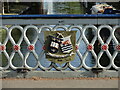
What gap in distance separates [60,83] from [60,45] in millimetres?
967

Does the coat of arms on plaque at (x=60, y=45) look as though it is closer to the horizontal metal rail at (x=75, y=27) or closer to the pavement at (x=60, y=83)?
the horizontal metal rail at (x=75, y=27)

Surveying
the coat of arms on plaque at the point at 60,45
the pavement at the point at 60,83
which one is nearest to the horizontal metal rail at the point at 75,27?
the coat of arms on plaque at the point at 60,45

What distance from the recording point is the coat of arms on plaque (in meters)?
6.81

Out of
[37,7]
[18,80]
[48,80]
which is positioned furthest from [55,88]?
[37,7]

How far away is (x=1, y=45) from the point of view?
7.06 m

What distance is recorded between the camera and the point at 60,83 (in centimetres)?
663

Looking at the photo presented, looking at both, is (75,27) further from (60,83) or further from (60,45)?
(60,83)

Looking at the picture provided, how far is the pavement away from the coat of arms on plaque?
1.84ft

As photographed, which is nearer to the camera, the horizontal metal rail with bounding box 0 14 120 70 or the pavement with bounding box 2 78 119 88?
the pavement with bounding box 2 78 119 88

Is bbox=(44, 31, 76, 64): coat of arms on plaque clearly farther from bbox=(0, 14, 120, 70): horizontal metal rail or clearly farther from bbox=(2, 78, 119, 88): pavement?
bbox=(2, 78, 119, 88): pavement

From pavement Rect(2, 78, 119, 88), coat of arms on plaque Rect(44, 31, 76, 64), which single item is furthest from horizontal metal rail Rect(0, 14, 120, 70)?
pavement Rect(2, 78, 119, 88)

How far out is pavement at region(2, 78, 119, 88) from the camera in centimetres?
645

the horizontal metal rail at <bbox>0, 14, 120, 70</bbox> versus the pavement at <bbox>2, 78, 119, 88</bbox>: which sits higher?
the horizontal metal rail at <bbox>0, 14, 120, 70</bbox>

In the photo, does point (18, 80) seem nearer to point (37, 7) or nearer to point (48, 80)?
point (48, 80)
